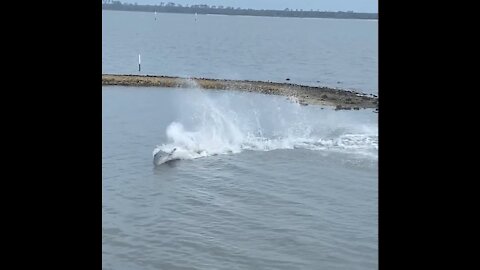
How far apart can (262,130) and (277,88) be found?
42.6 feet

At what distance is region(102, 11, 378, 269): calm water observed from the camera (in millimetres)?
10406

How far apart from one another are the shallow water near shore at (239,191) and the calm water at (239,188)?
0.03 meters

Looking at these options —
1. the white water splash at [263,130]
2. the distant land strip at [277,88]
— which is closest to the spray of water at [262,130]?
the white water splash at [263,130]

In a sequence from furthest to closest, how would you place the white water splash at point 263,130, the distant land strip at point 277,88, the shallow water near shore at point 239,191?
the distant land strip at point 277,88 < the white water splash at point 263,130 < the shallow water near shore at point 239,191

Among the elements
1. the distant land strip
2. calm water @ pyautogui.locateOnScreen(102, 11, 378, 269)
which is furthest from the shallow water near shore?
the distant land strip

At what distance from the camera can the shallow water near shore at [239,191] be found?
10.4 m

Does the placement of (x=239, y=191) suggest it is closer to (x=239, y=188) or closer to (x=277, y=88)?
(x=239, y=188)

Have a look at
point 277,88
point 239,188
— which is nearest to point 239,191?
point 239,188

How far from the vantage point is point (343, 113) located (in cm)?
2653

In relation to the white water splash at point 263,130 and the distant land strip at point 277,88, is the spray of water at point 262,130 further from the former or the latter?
the distant land strip at point 277,88

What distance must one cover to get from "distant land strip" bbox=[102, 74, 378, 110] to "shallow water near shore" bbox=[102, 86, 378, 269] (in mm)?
3891

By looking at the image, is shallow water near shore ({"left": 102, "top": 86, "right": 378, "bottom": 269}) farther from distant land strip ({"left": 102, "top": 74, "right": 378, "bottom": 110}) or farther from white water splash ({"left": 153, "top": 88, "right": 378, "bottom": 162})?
distant land strip ({"left": 102, "top": 74, "right": 378, "bottom": 110})

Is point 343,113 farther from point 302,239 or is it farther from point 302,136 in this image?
point 302,239
